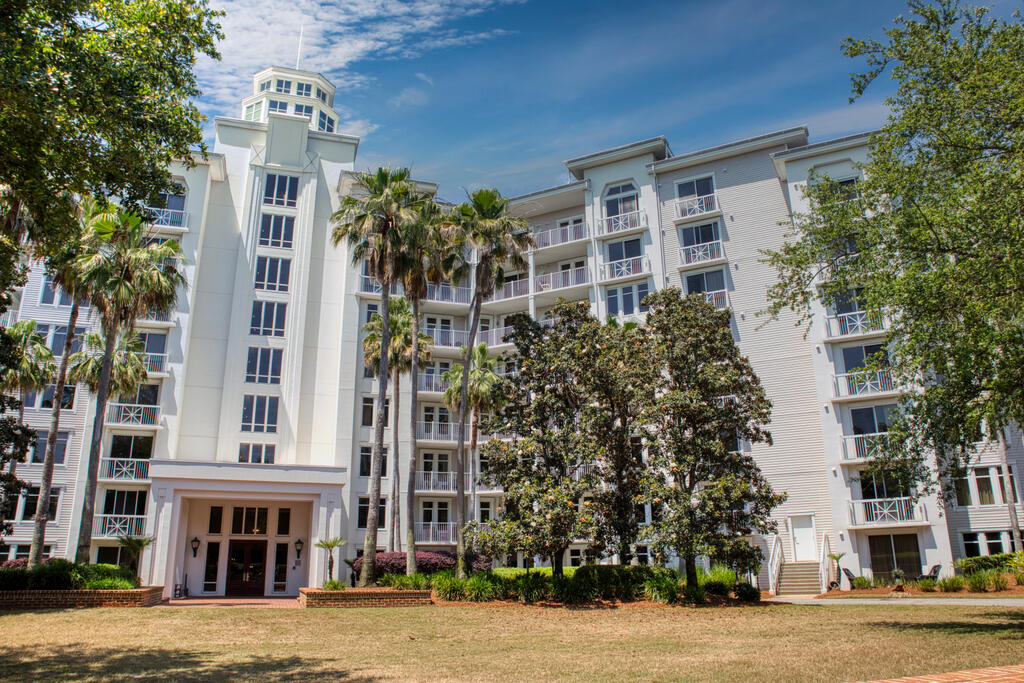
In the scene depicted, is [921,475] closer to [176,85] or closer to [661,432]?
[661,432]

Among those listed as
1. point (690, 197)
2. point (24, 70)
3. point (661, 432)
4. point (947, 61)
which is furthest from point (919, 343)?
point (690, 197)

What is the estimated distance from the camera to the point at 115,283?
24.6 metres

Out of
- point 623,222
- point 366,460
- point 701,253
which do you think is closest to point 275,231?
point 366,460

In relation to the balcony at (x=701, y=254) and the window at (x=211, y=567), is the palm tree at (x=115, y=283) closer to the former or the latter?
the window at (x=211, y=567)

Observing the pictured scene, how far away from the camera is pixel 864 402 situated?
104 feet

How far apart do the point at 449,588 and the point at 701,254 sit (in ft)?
74.2

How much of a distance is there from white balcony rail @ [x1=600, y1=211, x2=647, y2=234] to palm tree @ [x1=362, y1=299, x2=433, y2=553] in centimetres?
1200

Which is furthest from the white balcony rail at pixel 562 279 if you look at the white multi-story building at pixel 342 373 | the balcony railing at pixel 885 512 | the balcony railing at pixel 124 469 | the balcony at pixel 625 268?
the balcony railing at pixel 124 469

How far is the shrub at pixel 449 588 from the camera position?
22.5 meters

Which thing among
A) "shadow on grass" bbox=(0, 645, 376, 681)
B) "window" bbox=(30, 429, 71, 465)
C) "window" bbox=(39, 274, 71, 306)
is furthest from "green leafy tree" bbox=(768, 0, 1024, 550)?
"window" bbox=(39, 274, 71, 306)

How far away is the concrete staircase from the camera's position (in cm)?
2928

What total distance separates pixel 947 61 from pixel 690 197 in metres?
24.3

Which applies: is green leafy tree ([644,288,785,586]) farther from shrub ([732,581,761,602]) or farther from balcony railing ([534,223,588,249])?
balcony railing ([534,223,588,249])

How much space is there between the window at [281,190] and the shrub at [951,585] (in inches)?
1381
